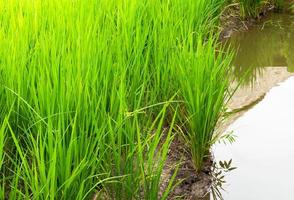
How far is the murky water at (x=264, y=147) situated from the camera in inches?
93.1

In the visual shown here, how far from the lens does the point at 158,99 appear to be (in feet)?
8.67

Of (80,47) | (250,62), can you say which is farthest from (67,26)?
(250,62)

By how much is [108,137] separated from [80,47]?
0.45 m

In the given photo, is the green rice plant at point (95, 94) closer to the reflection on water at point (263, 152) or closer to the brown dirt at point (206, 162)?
the brown dirt at point (206, 162)

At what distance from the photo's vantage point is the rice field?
1710 millimetres

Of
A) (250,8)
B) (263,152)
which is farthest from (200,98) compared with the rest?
(250,8)

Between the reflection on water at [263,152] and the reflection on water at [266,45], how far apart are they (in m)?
0.68

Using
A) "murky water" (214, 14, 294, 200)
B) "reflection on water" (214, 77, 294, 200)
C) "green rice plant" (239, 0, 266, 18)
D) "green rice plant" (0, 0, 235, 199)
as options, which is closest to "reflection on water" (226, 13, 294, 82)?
"murky water" (214, 14, 294, 200)

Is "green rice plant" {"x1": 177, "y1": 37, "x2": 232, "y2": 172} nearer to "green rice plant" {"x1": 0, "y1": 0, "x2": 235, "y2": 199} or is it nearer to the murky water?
"green rice plant" {"x1": 0, "y1": 0, "x2": 235, "y2": 199}

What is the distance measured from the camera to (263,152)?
8.79ft

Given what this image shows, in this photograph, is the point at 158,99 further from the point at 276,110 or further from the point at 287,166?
the point at 276,110

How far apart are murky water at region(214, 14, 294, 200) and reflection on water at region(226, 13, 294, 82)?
1cm

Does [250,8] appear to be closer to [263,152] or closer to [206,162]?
[263,152]

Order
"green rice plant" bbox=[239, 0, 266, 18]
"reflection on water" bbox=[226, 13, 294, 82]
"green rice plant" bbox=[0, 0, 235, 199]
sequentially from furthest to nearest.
→ 1. "green rice plant" bbox=[239, 0, 266, 18]
2. "reflection on water" bbox=[226, 13, 294, 82]
3. "green rice plant" bbox=[0, 0, 235, 199]
